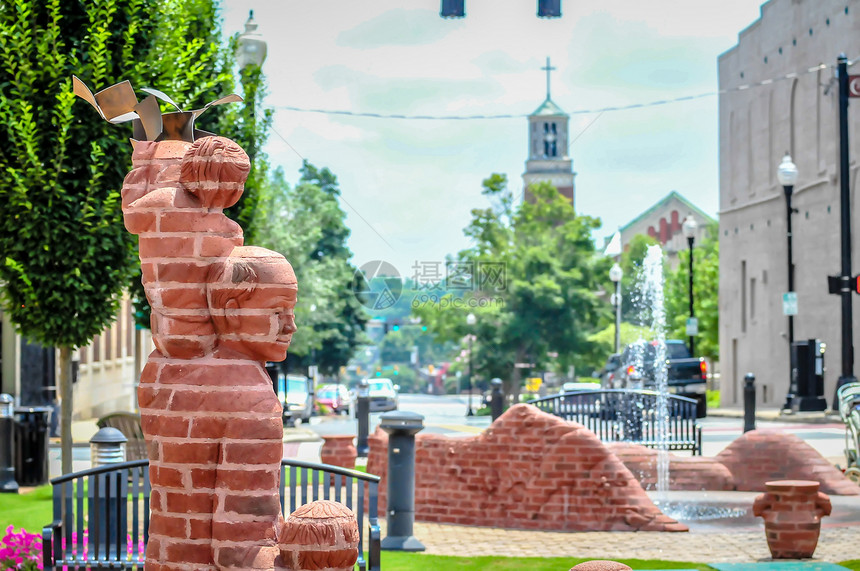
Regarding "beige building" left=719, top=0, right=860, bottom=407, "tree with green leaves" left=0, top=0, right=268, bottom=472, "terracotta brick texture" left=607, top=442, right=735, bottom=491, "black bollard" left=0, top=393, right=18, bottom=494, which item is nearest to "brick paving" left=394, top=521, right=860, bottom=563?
"terracotta brick texture" left=607, top=442, right=735, bottom=491

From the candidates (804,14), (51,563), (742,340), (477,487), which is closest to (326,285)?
(742,340)

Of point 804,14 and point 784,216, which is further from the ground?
point 804,14

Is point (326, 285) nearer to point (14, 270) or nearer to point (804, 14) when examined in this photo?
point (804, 14)

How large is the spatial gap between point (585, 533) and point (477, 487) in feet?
3.76

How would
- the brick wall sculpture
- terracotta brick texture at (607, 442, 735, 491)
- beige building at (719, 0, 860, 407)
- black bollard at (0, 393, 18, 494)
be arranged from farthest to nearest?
beige building at (719, 0, 860, 407)
black bollard at (0, 393, 18, 494)
terracotta brick texture at (607, 442, 735, 491)
the brick wall sculpture

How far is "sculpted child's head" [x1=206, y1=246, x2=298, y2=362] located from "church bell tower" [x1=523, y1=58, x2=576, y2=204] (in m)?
113

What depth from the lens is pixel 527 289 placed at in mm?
47750

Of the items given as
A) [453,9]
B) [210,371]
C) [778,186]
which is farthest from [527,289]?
[210,371]

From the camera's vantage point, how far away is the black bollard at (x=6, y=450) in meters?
14.1

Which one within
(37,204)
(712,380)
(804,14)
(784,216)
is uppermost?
(804,14)

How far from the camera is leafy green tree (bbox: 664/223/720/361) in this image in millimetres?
54844

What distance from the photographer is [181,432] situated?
3.89 m

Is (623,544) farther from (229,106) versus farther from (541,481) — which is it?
(229,106)

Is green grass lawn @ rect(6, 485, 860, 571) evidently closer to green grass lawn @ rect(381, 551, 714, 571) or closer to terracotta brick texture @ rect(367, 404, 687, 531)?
green grass lawn @ rect(381, 551, 714, 571)
